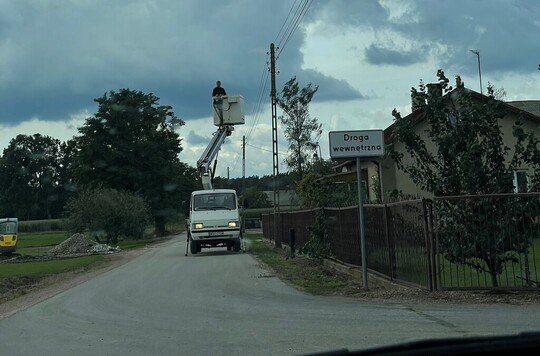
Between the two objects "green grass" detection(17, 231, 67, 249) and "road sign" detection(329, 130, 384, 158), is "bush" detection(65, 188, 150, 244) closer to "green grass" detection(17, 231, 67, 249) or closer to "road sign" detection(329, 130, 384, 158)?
"green grass" detection(17, 231, 67, 249)

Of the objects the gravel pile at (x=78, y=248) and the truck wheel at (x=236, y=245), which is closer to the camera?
the truck wheel at (x=236, y=245)

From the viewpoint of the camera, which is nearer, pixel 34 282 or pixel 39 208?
pixel 34 282

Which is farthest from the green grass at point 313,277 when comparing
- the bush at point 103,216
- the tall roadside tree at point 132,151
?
the tall roadside tree at point 132,151

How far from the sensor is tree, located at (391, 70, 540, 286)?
10.3 metres

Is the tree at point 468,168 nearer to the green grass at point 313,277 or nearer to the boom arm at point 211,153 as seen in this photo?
the green grass at point 313,277

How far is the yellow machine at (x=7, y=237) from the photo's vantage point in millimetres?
41062

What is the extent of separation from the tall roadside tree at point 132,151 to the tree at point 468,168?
177 feet

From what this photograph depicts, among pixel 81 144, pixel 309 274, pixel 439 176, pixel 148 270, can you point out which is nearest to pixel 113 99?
pixel 81 144

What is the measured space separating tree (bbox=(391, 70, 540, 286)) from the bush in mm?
40207

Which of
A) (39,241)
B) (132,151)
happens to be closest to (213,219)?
(132,151)

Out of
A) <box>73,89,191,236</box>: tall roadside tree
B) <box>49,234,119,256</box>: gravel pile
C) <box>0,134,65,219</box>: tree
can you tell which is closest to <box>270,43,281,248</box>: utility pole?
<box>49,234,119,256</box>: gravel pile

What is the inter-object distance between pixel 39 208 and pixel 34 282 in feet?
368

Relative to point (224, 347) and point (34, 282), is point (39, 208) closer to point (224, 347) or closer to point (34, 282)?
point (34, 282)

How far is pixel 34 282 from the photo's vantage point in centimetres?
1952
